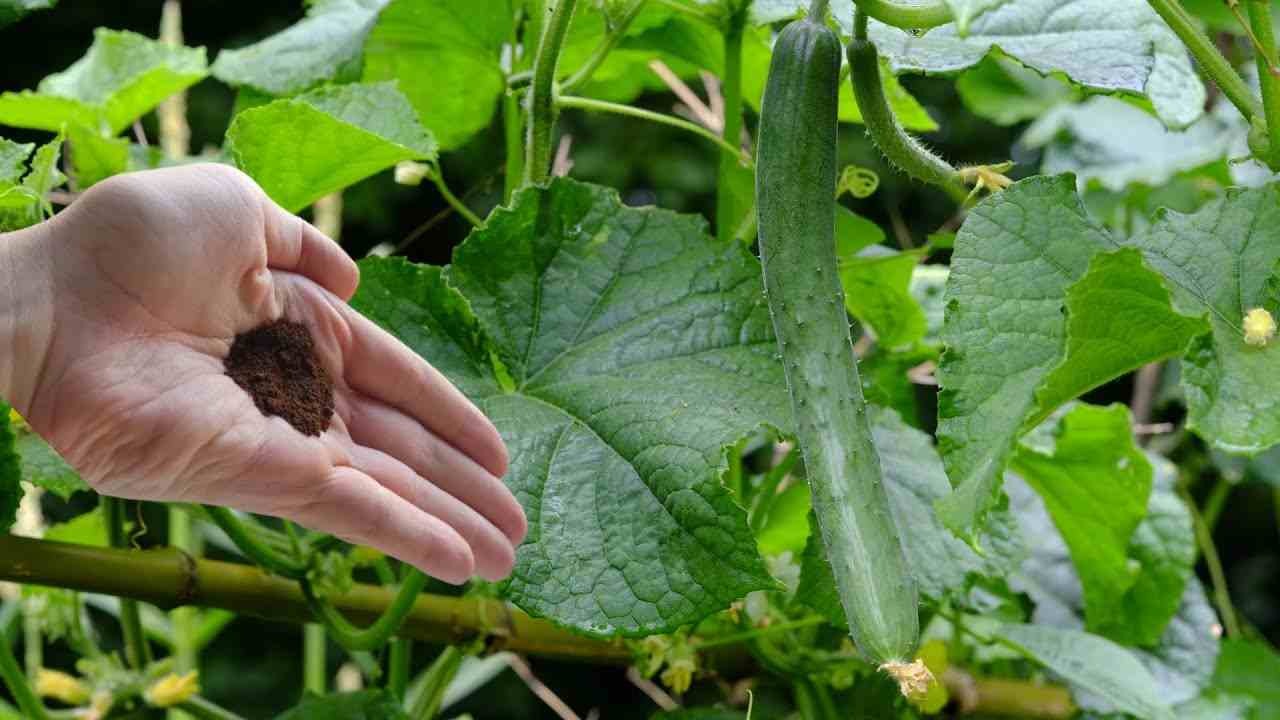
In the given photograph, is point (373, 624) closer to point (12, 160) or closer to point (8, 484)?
point (8, 484)

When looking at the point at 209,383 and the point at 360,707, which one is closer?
the point at 209,383

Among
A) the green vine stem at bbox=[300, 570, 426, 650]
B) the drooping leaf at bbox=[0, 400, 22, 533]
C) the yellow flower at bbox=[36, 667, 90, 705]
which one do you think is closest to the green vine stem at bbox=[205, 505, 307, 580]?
the green vine stem at bbox=[300, 570, 426, 650]

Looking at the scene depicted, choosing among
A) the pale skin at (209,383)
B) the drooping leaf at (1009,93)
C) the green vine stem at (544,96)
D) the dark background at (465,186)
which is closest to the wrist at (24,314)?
the pale skin at (209,383)

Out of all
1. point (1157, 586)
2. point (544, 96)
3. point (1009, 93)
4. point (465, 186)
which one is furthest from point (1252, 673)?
Answer: point (465, 186)

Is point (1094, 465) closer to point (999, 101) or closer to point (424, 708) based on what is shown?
point (424, 708)

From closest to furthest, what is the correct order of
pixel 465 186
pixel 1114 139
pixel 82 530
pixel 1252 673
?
1. pixel 82 530
2. pixel 1252 673
3. pixel 1114 139
4. pixel 465 186

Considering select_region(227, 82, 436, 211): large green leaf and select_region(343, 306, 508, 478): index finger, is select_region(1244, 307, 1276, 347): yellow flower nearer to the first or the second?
select_region(343, 306, 508, 478): index finger
